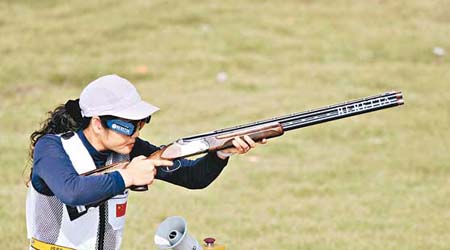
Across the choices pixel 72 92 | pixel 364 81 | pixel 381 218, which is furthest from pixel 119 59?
pixel 381 218

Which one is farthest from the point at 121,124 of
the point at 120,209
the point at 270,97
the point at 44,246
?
the point at 270,97

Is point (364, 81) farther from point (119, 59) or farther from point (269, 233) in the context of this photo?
point (269, 233)

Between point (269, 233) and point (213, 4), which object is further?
point (213, 4)

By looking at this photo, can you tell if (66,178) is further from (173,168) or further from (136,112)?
(173,168)

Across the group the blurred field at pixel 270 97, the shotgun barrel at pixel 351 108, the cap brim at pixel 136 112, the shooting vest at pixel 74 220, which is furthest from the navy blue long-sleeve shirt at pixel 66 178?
the blurred field at pixel 270 97

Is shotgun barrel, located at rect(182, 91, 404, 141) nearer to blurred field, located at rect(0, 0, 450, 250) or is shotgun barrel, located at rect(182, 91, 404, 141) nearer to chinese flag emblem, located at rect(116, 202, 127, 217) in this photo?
chinese flag emblem, located at rect(116, 202, 127, 217)

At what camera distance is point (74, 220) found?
4.75m

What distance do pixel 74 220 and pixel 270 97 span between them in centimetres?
757

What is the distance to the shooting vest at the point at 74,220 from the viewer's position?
4719mm

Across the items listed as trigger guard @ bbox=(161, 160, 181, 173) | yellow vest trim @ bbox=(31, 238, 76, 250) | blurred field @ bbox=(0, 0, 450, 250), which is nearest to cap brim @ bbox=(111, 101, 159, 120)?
trigger guard @ bbox=(161, 160, 181, 173)

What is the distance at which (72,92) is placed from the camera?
1266 cm

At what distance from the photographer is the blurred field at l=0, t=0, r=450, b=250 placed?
26.9ft

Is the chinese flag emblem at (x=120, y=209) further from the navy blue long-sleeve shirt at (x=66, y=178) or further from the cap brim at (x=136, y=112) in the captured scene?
the cap brim at (x=136, y=112)

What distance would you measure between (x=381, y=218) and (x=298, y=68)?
17.2ft
